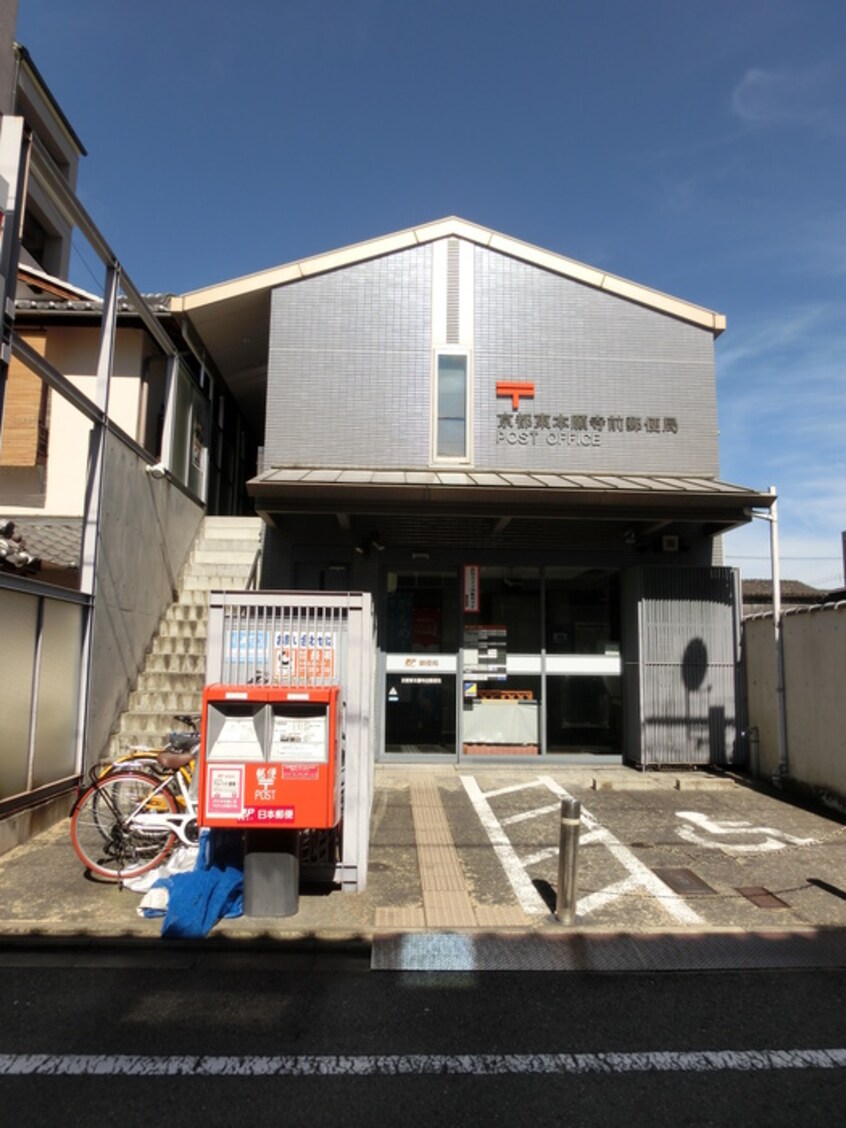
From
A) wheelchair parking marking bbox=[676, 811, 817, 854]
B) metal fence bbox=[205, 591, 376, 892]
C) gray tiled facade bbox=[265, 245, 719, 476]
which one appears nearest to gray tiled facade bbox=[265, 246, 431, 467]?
gray tiled facade bbox=[265, 245, 719, 476]

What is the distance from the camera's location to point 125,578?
934cm

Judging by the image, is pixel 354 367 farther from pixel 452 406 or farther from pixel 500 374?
pixel 500 374

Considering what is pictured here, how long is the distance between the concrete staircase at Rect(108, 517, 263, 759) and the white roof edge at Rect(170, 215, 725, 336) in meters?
3.99

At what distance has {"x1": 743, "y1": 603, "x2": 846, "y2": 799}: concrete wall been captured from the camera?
326 inches

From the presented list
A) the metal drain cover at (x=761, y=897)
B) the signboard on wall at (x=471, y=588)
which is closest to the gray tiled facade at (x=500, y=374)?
the signboard on wall at (x=471, y=588)

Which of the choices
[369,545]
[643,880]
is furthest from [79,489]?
[643,880]

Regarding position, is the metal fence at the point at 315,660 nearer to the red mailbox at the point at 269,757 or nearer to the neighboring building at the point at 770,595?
the red mailbox at the point at 269,757

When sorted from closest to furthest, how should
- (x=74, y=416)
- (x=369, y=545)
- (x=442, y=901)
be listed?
A: (x=442, y=901)
(x=369, y=545)
(x=74, y=416)

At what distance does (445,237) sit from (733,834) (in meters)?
9.21

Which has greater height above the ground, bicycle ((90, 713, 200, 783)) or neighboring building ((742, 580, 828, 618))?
neighboring building ((742, 580, 828, 618))

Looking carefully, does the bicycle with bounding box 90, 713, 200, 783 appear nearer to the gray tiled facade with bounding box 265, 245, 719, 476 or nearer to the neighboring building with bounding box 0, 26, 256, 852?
the neighboring building with bounding box 0, 26, 256, 852

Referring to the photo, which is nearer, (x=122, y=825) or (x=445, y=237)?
(x=122, y=825)

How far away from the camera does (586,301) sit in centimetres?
1155

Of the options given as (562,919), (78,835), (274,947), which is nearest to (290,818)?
(274,947)
